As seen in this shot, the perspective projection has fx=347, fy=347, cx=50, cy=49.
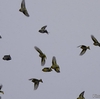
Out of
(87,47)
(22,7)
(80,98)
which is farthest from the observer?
(80,98)

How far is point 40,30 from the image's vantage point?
535 inches

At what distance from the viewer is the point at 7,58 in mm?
13984

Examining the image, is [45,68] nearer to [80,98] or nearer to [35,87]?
[35,87]

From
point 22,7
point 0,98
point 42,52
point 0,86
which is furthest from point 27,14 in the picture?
point 0,98

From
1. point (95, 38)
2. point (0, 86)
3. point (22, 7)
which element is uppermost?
point (22, 7)

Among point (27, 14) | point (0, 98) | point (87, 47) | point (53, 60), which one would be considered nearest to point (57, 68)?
point (53, 60)

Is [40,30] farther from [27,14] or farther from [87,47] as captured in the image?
[87,47]

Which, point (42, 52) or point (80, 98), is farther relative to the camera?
point (80, 98)

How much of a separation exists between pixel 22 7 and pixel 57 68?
8.99ft

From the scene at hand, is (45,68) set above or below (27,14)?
below

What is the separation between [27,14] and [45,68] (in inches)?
95.6

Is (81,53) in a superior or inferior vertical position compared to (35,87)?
superior

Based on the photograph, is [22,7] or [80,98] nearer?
[22,7]

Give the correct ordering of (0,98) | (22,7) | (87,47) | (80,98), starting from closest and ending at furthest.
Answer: (22,7) → (87,47) → (80,98) → (0,98)
